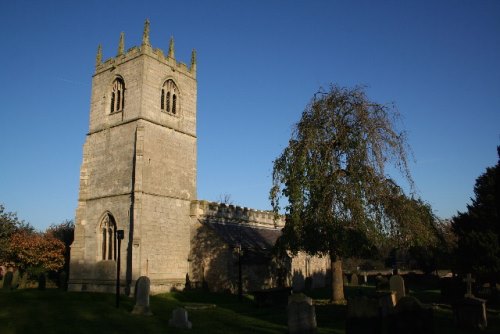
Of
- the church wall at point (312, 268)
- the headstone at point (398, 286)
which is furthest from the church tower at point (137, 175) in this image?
the headstone at point (398, 286)

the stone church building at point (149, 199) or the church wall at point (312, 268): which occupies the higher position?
the stone church building at point (149, 199)

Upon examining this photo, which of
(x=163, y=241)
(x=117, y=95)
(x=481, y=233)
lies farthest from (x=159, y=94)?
(x=481, y=233)

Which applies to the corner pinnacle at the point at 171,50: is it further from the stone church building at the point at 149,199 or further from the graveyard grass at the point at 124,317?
the graveyard grass at the point at 124,317

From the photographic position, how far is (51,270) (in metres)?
32.2

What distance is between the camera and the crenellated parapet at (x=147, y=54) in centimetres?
2784

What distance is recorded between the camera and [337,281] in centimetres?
1972

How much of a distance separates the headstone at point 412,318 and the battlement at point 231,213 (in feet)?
56.9

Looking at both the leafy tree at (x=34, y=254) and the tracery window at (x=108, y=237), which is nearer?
the tracery window at (x=108, y=237)

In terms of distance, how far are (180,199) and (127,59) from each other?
9.53 meters

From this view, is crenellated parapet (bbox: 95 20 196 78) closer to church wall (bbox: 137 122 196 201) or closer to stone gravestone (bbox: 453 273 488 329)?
church wall (bbox: 137 122 196 201)

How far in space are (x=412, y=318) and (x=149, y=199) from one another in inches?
724

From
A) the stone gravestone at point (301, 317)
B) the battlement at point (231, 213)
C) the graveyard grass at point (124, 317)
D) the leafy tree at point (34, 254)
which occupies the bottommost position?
the graveyard grass at point (124, 317)

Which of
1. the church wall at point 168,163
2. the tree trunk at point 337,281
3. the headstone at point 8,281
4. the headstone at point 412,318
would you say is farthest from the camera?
the church wall at point 168,163

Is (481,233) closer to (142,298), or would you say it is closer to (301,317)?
(301,317)
